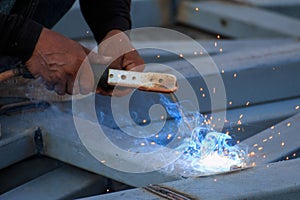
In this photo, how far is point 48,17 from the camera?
2557mm

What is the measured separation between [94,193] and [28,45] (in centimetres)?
42

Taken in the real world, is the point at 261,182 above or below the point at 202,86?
below

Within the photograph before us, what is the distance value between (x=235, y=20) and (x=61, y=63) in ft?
8.56

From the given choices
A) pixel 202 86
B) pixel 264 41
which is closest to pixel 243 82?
pixel 202 86

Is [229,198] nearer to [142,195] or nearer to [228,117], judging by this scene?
[142,195]

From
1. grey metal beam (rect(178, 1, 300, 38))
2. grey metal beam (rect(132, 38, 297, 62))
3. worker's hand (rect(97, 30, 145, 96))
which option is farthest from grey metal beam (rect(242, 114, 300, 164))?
grey metal beam (rect(178, 1, 300, 38))

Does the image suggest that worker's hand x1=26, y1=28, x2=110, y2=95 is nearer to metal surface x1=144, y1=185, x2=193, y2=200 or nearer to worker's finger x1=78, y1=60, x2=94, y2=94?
worker's finger x1=78, y1=60, x2=94, y2=94

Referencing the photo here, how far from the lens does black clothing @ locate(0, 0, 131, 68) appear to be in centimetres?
210

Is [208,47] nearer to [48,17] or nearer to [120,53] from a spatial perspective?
[48,17]

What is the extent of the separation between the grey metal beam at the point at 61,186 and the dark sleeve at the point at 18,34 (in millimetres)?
337

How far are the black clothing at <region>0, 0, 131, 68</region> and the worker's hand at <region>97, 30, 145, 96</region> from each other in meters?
0.12

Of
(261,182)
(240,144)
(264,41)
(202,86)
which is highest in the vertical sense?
(264,41)

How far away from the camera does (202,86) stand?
2.66 m

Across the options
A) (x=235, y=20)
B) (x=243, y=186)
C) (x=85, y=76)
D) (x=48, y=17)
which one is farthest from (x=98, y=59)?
(x=235, y=20)
